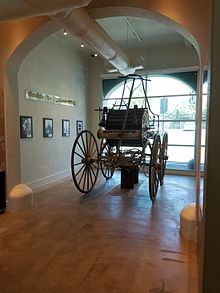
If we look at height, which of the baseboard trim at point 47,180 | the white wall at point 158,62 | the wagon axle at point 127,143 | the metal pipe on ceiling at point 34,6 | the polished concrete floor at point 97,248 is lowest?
the polished concrete floor at point 97,248

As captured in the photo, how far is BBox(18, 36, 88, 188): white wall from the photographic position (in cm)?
568

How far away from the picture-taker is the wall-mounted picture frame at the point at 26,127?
18.0ft

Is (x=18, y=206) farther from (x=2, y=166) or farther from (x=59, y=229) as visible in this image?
(x=59, y=229)

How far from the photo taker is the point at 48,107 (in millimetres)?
6426

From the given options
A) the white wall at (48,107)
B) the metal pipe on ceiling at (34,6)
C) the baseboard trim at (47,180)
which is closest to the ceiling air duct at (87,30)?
the metal pipe on ceiling at (34,6)

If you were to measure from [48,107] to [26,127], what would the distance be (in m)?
1.02

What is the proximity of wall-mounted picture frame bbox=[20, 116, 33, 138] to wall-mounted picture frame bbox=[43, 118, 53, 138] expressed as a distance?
50 centimetres

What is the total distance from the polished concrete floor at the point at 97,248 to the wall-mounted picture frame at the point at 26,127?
1500mm

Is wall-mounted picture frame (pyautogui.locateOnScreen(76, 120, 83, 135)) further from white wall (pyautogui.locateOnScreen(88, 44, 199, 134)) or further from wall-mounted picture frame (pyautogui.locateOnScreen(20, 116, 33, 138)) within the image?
wall-mounted picture frame (pyautogui.locateOnScreen(20, 116, 33, 138))

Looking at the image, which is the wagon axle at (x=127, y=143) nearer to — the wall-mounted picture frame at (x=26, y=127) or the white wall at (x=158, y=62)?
the wall-mounted picture frame at (x=26, y=127)

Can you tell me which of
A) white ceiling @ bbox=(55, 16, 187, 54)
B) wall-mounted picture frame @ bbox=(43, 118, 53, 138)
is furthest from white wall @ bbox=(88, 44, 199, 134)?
wall-mounted picture frame @ bbox=(43, 118, 53, 138)

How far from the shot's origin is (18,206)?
165 inches

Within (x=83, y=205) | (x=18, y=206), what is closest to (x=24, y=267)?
(x=18, y=206)

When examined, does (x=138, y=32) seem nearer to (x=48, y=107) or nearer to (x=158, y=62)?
(x=158, y=62)
